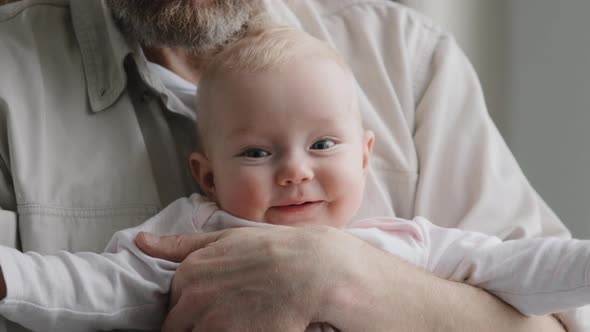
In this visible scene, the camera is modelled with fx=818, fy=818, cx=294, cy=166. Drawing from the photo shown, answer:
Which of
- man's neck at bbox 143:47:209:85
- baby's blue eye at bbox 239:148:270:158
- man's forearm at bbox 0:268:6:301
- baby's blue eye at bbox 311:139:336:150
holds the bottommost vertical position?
man's forearm at bbox 0:268:6:301

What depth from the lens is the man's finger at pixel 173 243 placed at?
1.24 m

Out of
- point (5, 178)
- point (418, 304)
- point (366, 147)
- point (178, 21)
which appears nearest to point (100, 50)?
point (178, 21)

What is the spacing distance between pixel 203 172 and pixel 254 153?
0.14 metres

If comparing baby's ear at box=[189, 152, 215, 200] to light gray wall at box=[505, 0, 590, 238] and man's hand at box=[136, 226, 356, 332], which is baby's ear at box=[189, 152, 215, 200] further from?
light gray wall at box=[505, 0, 590, 238]

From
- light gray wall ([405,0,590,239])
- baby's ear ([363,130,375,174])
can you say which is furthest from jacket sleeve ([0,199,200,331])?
light gray wall ([405,0,590,239])

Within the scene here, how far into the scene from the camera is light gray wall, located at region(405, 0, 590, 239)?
81.3 inches

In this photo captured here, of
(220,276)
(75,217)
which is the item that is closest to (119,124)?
(75,217)

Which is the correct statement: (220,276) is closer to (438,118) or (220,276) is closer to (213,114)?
(213,114)

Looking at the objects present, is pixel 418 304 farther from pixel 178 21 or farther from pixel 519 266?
pixel 178 21

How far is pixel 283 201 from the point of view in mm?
1273

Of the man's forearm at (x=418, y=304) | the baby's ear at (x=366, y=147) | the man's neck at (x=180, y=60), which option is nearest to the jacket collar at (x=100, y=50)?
the man's neck at (x=180, y=60)

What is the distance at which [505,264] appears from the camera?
1.24 m

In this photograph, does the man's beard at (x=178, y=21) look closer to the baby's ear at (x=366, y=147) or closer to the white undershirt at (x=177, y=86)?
the white undershirt at (x=177, y=86)

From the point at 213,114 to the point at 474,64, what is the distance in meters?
1.15
